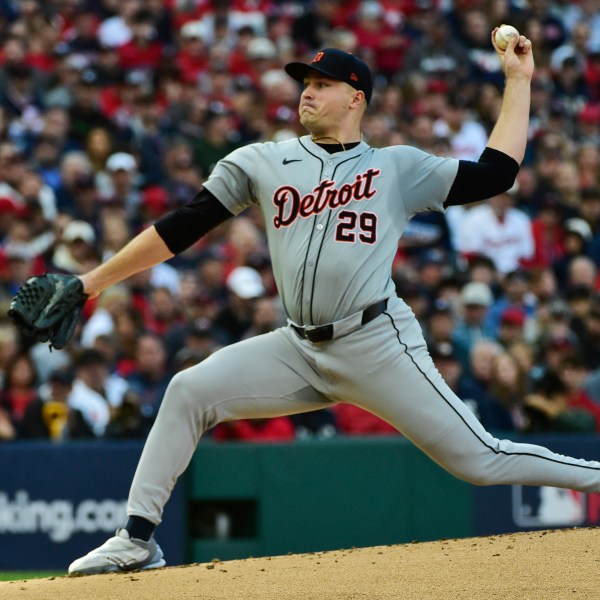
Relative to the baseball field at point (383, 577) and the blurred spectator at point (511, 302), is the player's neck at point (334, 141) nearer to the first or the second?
the baseball field at point (383, 577)

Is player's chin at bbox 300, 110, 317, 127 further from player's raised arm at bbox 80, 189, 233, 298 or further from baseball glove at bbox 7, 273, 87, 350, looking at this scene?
baseball glove at bbox 7, 273, 87, 350

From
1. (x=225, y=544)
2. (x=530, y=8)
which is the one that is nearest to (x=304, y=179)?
(x=225, y=544)

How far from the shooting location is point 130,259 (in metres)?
4.81

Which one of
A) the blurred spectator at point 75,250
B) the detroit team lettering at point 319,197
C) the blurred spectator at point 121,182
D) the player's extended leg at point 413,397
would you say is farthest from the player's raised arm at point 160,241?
the blurred spectator at point 121,182

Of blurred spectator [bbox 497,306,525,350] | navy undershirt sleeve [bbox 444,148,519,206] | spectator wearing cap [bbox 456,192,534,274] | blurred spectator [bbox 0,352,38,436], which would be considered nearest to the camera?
navy undershirt sleeve [bbox 444,148,519,206]

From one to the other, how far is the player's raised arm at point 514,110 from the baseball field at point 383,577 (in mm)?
1494

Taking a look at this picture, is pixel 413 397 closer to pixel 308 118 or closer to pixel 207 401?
pixel 207 401

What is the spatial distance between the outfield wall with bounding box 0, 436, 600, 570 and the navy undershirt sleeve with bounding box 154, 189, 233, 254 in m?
3.65

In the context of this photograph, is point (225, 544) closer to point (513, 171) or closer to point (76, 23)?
point (513, 171)

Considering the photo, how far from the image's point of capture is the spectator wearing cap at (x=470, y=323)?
9.72 metres

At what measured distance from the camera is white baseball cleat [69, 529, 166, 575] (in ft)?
15.8

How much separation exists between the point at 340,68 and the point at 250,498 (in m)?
4.12

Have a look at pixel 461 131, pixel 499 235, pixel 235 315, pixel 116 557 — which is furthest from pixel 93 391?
pixel 461 131

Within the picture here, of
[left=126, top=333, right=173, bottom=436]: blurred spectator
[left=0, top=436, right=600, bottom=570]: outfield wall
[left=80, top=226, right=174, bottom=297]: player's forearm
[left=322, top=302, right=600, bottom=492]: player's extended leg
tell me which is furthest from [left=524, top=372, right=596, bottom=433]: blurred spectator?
[left=80, top=226, right=174, bottom=297]: player's forearm
